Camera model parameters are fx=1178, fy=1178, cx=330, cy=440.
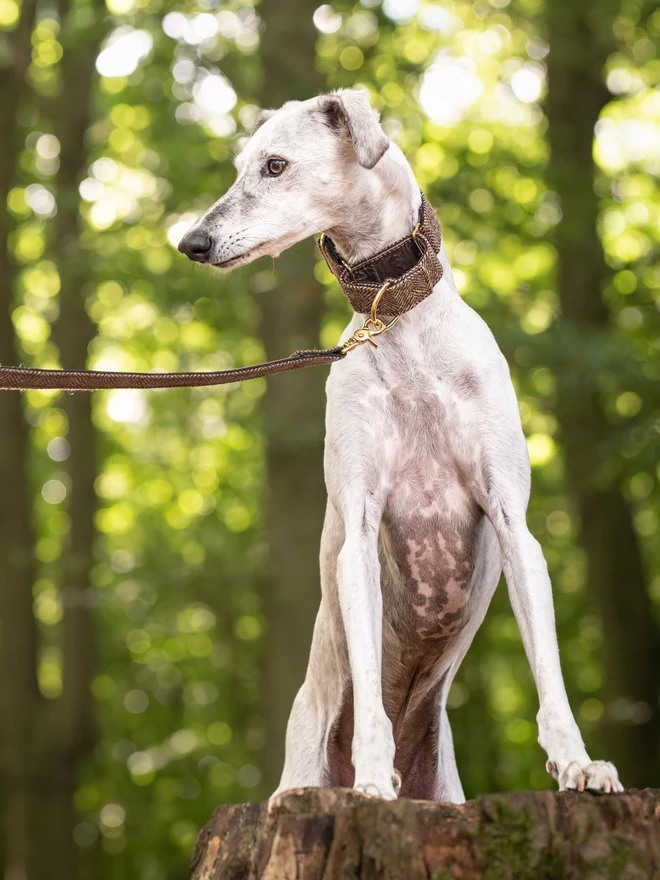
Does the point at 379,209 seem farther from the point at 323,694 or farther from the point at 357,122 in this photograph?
the point at 323,694

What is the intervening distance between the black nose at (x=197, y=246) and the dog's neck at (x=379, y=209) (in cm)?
57

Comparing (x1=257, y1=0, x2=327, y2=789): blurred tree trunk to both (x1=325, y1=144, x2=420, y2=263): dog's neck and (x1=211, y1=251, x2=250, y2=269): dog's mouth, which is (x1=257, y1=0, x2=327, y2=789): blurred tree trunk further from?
(x1=211, y1=251, x2=250, y2=269): dog's mouth

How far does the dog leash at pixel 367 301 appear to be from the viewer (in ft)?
14.9

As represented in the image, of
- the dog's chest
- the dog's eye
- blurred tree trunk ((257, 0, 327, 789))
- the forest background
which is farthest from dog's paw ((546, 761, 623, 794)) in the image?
blurred tree trunk ((257, 0, 327, 789))

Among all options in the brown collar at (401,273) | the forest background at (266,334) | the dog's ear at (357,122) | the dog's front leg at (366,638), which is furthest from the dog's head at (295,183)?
the forest background at (266,334)

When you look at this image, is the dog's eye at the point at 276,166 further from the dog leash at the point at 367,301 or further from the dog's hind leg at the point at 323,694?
the dog's hind leg at the point at 323,694

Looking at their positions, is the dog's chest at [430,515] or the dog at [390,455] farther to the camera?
the dog's chest at [430,515]

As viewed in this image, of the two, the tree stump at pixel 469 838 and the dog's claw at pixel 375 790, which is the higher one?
the dog's claw at pixel 375 790

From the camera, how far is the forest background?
11219mm

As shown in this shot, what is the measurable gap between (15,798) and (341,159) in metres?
→ 12.0

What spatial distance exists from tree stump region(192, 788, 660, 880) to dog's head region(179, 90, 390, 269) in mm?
2056

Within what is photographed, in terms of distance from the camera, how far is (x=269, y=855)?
3.72 meters

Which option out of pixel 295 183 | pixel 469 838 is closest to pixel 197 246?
pixel 295 183

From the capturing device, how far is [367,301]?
461cm
